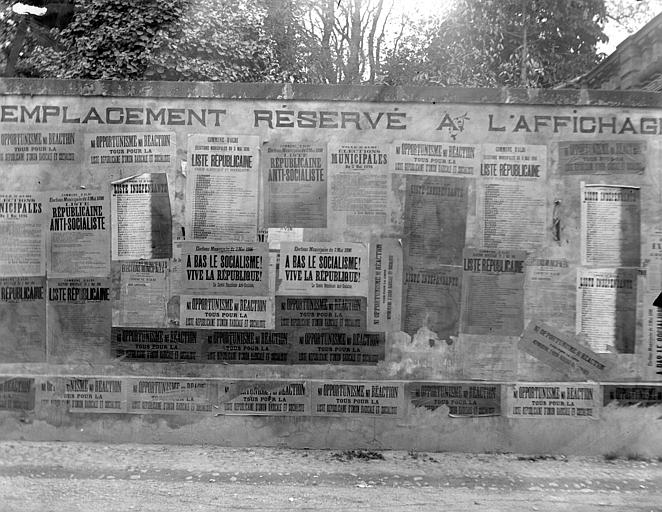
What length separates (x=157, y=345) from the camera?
15.4 feet

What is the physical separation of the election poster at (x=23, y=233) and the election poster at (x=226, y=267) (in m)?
1.07

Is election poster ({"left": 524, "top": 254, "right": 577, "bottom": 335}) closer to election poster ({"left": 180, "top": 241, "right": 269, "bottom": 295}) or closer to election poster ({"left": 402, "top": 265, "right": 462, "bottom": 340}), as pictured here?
election poster ({"left": 402, "top": 265, "right": 462, "bottom": 340})

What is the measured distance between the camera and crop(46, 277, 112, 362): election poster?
4699 millimetres

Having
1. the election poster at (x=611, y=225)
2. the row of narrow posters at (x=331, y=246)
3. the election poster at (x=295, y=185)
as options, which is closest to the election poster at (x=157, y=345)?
the row of narrow posters at (x=331, y=246)

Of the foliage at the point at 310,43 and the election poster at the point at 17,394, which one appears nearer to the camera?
the election poster at the point at 17,394

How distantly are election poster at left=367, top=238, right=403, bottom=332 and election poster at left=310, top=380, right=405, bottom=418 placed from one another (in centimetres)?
45

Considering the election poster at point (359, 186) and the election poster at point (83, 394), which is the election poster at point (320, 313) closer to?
the election poster at point (359, 186)

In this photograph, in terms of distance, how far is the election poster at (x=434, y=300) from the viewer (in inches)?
183

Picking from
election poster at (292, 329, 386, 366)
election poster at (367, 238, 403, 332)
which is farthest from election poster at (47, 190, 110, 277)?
election poster at (367, 238, 403, 332)

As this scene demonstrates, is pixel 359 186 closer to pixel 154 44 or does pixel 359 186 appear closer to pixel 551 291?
pixel 551 291

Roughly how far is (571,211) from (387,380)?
1820 mm

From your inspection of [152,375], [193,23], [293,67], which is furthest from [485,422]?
[293,67]

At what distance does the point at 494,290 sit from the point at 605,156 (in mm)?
1256

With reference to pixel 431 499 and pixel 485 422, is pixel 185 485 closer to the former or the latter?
pixel 431 499
